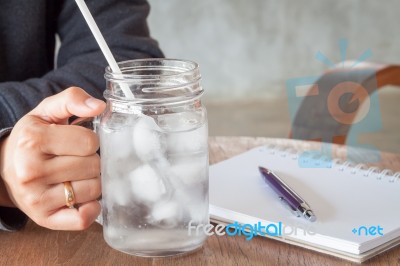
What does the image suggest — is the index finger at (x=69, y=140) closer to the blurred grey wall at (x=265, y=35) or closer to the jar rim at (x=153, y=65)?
the jar rim at (x=153, y=65)

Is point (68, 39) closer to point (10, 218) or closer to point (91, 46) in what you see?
point (91, 46)

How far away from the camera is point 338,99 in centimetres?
101

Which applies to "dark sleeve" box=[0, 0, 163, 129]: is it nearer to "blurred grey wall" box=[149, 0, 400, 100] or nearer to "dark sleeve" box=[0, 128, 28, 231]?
"dark sleeve" box=[0, 128, 28, 231]

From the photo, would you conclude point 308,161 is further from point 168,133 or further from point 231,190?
point 168,133

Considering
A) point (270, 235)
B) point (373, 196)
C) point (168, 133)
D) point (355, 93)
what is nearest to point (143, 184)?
point (168, 133)

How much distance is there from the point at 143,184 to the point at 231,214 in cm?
14

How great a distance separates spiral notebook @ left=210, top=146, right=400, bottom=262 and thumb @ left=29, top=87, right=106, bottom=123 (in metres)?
0.19

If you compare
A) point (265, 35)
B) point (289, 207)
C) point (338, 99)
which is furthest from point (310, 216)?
point (265, 35)

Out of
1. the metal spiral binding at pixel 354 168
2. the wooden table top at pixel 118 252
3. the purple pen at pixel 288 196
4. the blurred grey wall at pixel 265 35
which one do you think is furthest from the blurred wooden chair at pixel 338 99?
the blurred grey wall at pixel 265 35

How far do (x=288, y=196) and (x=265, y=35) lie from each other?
9.91 feet

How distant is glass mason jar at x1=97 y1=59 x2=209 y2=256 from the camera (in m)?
0.67

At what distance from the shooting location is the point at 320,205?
784mm

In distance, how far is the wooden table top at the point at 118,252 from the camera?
699 millimetres

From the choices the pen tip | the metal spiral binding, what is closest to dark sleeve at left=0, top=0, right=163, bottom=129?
the metal spiral binding
